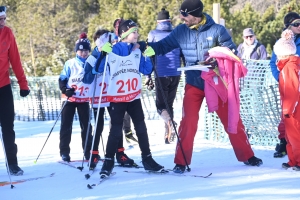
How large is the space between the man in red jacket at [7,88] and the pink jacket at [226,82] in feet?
7.51

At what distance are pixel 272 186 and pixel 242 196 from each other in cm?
46

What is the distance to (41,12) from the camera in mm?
30219

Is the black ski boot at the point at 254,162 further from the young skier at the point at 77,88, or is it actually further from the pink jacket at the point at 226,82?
the young skier at the point at 77,88

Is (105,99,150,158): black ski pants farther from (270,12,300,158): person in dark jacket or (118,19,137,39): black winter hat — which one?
(270,12,300,158): person in dark jacket

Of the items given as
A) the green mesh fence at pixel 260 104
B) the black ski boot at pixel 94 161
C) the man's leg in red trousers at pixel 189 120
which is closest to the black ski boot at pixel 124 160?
the black ski boot at pixel 94 161

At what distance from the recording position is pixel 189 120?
5844 millimetres

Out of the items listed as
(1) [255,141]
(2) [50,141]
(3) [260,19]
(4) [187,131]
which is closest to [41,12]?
(3) [260,19]

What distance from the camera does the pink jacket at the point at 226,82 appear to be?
18.9 feet

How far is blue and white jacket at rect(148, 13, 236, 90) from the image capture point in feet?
19.0

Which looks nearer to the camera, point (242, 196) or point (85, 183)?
point (242, 196)

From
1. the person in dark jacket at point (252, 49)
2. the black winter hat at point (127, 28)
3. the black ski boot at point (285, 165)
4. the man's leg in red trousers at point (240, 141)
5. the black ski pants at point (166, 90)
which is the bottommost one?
the black ski boot at point (285, 165)

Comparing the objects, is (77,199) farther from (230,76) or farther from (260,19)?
(260,19)

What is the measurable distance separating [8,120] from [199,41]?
2454mm

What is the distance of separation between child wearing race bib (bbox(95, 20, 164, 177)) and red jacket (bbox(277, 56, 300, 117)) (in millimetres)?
1446
